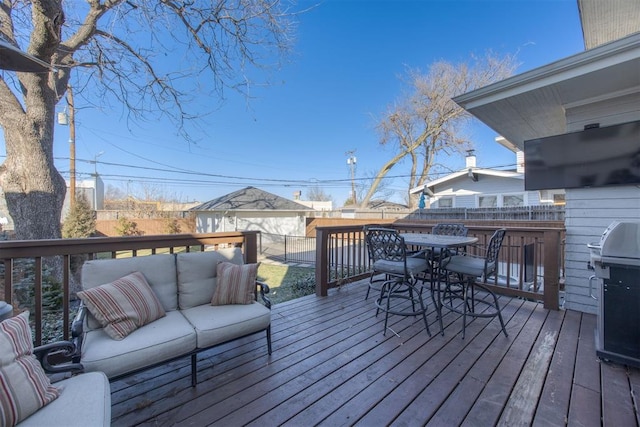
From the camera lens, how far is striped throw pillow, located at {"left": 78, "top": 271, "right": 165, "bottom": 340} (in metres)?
1.81

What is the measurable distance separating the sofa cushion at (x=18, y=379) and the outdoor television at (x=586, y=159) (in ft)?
16.0

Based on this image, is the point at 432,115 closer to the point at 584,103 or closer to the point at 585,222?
the point at 584,103

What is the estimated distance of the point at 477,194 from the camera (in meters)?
11.9

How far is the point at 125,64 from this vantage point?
198 inches

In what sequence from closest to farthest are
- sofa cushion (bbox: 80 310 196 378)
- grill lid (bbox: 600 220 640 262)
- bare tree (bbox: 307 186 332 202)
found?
1. sofa cushion (bbox: 80 310 196 378)
2. grill lid (bbox: 600 220 640 262)
3. bare tree (bbox: 307 186 332 202)

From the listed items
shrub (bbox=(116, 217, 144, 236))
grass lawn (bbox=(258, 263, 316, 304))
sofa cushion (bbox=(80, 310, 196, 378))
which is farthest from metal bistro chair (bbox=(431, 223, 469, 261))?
shrub (bbox=(116, 217, 144, 236))

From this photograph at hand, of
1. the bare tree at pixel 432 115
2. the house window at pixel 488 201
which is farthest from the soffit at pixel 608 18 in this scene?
the bare tree at pixel 432 115

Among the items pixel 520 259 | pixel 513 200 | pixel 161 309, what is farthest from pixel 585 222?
pixel 513 200

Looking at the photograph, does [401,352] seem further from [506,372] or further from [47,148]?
[47,148]

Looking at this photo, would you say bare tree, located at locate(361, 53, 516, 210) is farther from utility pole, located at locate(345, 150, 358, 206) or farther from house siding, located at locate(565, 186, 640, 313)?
house siding, located at locate(565, 186, 640, 313)

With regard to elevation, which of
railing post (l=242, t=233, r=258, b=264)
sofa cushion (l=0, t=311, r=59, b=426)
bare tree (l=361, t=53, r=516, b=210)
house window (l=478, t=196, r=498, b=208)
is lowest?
sofa cushion (l=0, t=311, r=59, b=426)

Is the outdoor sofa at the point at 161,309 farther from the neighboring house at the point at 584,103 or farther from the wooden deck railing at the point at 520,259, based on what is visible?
the neighboring house at the point at 584,103

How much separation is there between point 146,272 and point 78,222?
398 inches

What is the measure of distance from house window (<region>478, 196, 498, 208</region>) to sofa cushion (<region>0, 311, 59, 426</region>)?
13.2 meters
